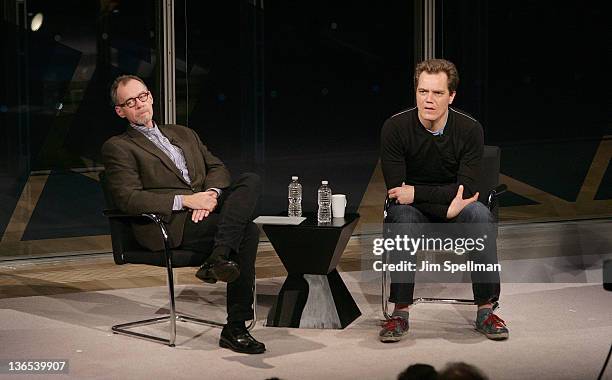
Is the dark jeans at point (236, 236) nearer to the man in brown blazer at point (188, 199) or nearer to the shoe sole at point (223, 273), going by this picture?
the man in brown blazer at point (188, 199)

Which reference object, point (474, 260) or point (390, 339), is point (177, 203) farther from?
point (474, 260)

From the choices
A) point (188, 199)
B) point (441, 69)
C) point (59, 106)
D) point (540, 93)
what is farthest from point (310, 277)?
point (540, 93)

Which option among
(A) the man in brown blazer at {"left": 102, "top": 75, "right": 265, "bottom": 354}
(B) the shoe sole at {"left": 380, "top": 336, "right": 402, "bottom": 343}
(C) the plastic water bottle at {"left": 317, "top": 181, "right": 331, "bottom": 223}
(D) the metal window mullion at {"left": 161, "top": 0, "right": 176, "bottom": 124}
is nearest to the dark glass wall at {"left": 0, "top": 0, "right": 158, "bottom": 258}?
(D) the metal window mullion at {"left": 161, "top": 0, "right": 176, "bottom": 124}

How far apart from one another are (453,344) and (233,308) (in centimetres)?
99

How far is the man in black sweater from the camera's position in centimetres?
538

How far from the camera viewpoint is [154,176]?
5.40m

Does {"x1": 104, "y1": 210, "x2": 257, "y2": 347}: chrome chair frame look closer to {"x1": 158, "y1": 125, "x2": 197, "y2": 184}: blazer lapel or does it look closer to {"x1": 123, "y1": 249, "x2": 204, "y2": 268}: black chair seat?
{"x1": 123, "y1": 249, "x2": 204, "y2": 268}: black chair seat

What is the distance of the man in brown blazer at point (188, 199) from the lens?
5094 mm

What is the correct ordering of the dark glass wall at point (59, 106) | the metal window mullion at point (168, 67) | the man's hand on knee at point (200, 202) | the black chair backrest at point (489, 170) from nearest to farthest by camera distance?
the man's hand on knee at point (200, 202) < the black chair backrest at point (489, 170) < the dark glass wall at point (59, 106) < the metal window mullion at point (168, 67)

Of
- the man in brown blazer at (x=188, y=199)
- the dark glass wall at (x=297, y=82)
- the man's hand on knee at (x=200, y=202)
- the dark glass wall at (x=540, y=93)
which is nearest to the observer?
the man in brown blazer at (x=188, y=199)

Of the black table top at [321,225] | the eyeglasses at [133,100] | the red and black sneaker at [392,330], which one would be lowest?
the red and black sneaker at [392,330]

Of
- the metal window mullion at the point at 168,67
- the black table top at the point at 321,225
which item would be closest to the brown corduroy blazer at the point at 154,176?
the black table top at the point at 321,225

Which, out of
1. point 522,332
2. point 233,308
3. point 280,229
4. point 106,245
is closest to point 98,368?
point 233,308

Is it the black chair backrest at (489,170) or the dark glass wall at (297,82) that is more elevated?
the dark glass wall at (297,82)
